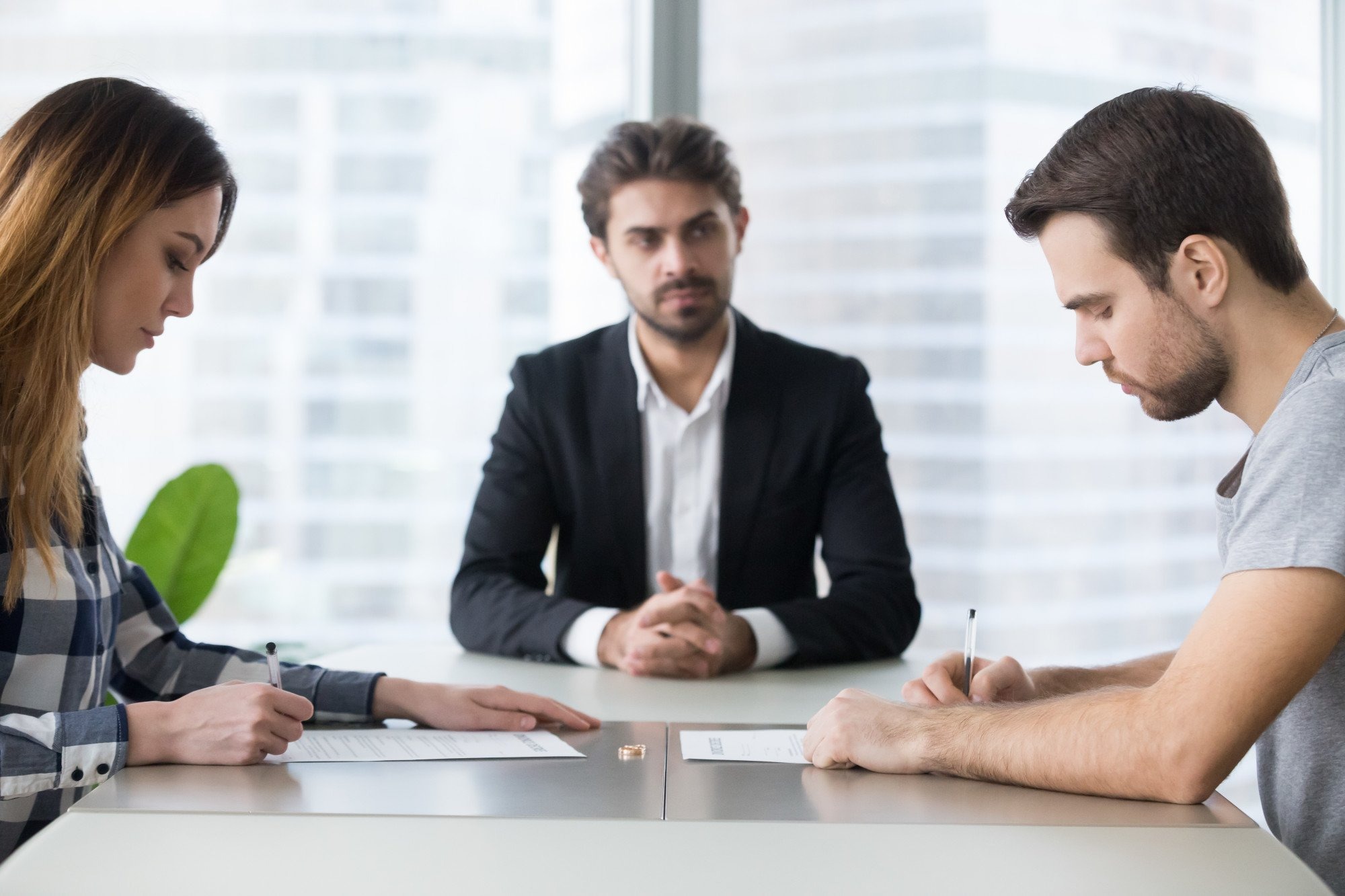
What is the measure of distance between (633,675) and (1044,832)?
101cm

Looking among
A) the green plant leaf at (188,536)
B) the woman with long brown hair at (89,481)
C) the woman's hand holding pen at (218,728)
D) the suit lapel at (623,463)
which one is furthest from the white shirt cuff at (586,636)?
the green plant leaf at (188,536)

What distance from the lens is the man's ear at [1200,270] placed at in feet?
4.35

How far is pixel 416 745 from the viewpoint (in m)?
1.36

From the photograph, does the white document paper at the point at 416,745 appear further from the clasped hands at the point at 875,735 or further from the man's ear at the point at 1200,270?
the man's ear at the point at 1200,270

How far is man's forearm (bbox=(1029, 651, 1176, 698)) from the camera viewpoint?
1544 millimetres

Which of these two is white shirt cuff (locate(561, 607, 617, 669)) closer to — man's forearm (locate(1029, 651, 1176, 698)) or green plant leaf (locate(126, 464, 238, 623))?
man's forearm (locate(1029, 651, 1176, 698))

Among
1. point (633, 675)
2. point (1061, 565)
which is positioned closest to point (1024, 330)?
point (1061, 565)

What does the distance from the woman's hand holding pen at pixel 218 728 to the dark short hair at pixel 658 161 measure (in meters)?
1.66

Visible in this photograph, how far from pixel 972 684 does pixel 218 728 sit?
0.89 meters

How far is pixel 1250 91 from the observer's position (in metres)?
3.56

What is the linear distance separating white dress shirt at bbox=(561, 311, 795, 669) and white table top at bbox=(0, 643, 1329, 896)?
1475 millimetres

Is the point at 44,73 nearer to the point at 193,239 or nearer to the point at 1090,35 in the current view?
the point at 193,239

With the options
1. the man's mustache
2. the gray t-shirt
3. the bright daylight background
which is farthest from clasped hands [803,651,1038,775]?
the bright daylight background

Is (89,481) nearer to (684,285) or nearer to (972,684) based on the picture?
(972,684)
